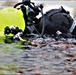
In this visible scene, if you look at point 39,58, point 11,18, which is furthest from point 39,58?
point 11,18

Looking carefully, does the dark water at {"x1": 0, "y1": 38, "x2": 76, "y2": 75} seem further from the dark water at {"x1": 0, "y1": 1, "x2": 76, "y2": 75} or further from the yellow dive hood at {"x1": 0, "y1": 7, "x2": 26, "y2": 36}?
the yellow dive hood at {"x1": 0, "y1": 7, "x2": 26, "y2": 36}

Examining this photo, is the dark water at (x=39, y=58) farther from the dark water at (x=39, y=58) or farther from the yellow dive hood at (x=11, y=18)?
the yellow dive hood at (x=11, y=18)

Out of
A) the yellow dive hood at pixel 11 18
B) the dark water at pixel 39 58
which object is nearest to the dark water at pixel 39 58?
the dark water at pixel 39 58

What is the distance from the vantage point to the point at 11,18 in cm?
176

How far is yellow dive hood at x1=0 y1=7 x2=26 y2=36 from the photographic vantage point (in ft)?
5.63

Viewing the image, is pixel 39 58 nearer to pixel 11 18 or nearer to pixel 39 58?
pixel 39 58

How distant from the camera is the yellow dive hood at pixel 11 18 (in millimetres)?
1717

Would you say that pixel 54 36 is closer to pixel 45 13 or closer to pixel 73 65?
pixel 45 13

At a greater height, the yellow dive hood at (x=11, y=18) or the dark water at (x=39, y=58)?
the yellow dive hood at (x=11, y=18)

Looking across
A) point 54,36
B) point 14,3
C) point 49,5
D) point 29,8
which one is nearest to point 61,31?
point 54,36

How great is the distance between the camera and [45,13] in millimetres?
1846

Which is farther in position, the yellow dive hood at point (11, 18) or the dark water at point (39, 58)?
the yellow dive hood at point (11, 18)

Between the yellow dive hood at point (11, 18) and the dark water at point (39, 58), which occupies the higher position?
the yellow dive hood at point (11, 18)

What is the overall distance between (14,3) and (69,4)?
517 mm
